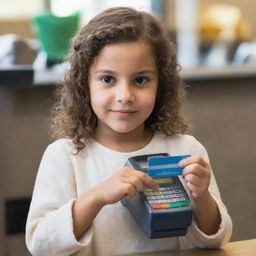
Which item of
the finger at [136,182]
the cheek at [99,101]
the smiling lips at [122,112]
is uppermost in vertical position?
the cheek at [99,101]

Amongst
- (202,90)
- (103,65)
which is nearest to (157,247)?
(103,65)

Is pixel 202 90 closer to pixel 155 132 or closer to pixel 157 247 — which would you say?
pixel 155 132

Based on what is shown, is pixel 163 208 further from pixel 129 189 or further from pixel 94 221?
pixel 94 221

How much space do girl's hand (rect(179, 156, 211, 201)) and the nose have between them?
6.5 inches

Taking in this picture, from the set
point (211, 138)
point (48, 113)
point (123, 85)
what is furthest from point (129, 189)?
point (211, 138)

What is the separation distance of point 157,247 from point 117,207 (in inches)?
4.1

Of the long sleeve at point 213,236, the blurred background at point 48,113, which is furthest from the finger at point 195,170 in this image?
the blurred background at point 48,113

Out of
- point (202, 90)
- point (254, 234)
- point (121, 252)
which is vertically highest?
point (121, 252)

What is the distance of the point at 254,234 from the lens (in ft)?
8.27

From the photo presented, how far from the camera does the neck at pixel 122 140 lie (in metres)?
1.19

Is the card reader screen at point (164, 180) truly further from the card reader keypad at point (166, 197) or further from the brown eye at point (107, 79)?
the brown eye at point (107, 79)

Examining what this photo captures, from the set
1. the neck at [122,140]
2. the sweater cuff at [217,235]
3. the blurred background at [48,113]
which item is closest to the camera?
the sweater cuff at [217,235]

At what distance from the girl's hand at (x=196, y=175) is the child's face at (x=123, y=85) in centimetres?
16

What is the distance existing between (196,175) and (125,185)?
5.0 inches
